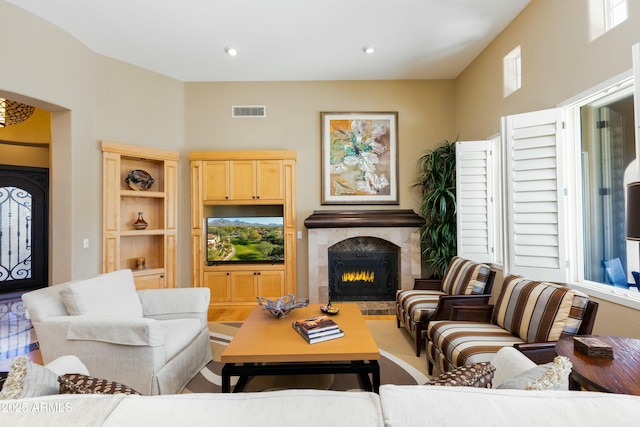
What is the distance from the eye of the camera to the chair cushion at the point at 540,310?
6.16ft

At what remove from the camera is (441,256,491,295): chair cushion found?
114 inches

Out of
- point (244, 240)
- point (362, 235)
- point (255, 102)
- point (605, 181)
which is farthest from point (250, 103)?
point (605, 181)

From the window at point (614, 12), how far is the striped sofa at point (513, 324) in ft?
6.78

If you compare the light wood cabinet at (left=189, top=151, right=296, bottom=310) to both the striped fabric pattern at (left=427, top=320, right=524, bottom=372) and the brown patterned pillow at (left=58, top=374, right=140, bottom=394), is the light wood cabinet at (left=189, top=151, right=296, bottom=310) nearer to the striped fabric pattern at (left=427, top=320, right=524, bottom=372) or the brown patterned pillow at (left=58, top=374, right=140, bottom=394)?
the striped fabric pattern at (left=427, top=320, right=524, bottom=372)

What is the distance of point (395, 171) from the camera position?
16.0 ft

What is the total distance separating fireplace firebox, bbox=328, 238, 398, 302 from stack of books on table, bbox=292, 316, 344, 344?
8.11ft

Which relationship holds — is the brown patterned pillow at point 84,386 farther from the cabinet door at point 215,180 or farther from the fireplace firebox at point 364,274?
the fireplace firebox at point 364,274

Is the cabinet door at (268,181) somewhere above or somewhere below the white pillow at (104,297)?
above

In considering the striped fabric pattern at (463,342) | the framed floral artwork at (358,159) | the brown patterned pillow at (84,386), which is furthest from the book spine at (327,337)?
the framed floral artwork at (358,159)

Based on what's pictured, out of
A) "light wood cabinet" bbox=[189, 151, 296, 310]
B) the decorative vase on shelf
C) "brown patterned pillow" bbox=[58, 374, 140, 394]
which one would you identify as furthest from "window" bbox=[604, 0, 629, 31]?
the decorative vase on shelf

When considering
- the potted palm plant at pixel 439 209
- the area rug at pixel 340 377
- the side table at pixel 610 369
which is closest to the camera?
the side table at pixel 610 369

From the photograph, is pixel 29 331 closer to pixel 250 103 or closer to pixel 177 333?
pixel 177 333

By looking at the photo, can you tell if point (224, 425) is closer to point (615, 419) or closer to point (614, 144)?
point (615, 419)

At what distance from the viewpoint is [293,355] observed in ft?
6.43
